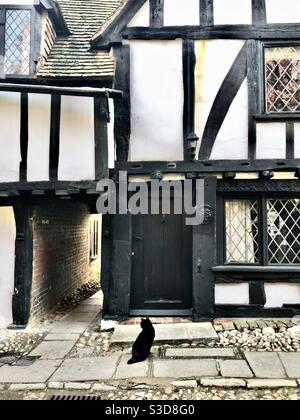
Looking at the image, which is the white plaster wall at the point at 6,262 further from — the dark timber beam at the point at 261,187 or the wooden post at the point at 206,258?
the dark timber beam at the point at 261,187

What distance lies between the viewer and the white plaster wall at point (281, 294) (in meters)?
Answer: 6.02

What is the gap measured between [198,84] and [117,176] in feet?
6.85

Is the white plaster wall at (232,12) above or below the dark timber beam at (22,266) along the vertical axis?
above

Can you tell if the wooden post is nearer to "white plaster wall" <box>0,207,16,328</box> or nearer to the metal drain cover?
the metal drain cover

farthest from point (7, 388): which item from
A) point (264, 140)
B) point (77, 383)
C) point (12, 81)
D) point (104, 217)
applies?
point (264, 140)

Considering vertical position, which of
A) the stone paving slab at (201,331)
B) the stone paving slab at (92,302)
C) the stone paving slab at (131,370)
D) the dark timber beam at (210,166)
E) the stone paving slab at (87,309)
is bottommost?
the stone paving slab at (92,302)

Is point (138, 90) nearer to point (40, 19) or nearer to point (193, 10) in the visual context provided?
point (193, 10)

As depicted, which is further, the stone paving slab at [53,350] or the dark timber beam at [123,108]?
the dark timber beam at [123,108]

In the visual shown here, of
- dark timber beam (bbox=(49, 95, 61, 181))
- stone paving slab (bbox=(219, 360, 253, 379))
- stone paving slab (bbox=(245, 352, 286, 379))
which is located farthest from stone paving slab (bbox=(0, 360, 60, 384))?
dark timber beam (bbox=(49, 95, 61, 181))

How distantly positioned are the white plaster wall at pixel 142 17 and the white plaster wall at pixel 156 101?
12.3 inches

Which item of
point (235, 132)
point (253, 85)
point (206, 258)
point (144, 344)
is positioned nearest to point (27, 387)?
point (144, 344)

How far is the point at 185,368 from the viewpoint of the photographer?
4.32 metres

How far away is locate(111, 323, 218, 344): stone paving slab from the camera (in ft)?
17.0

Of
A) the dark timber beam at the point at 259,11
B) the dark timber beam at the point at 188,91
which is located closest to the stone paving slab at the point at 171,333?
the dark timber beam at the point at 188,91
